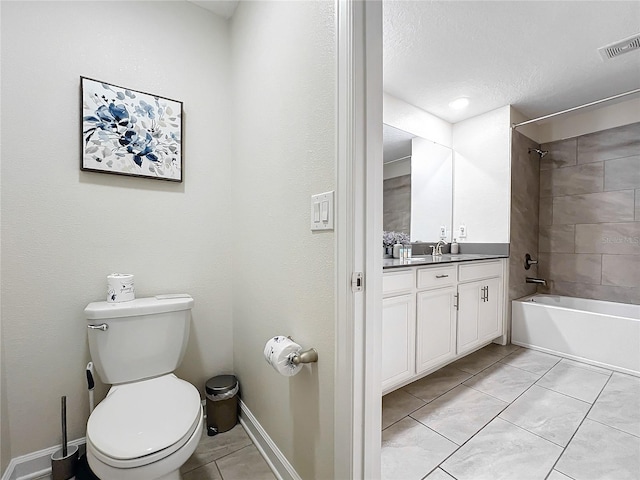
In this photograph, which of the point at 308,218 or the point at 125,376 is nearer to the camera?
the point at 308,218

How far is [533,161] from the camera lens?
3207 millimetres

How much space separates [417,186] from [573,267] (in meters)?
1.92

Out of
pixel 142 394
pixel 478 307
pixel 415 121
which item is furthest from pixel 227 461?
pixel 415 121

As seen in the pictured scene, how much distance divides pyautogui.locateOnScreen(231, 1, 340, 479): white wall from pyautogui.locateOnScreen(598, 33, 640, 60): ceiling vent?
232cm

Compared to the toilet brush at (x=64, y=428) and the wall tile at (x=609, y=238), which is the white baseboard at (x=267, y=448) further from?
the wall tile at (x=609, y=238)

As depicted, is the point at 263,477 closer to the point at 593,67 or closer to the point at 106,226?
the point at 106,226

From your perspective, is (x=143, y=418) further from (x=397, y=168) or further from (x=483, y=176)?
(x=483, y=176)

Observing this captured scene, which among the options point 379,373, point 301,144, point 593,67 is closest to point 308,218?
point 301,144

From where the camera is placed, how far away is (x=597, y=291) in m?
2.92

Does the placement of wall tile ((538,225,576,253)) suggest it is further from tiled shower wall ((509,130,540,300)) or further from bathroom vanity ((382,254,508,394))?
bathroom vanity ((382,254,508,394))

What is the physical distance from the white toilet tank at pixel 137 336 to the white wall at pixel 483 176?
2.87m

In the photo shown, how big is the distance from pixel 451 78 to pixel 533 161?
1.57 m

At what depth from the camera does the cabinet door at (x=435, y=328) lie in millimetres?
1925

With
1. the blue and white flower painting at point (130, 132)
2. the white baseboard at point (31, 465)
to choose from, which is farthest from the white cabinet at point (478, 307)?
the white baseboard at point (31, 465)
